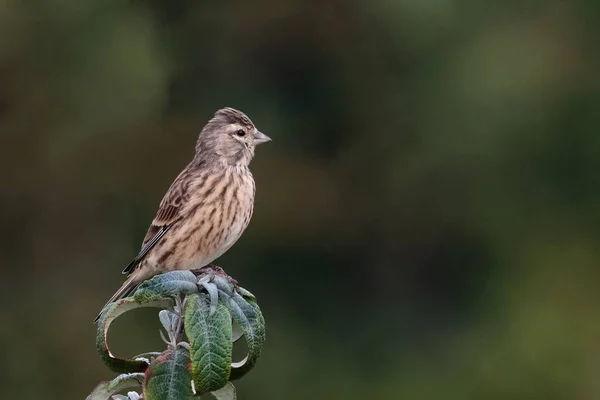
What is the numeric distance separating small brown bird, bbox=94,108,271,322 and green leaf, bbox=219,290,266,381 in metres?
1.66

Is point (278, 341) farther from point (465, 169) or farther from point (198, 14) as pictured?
point (198, 14)

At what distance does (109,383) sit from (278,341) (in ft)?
26.4

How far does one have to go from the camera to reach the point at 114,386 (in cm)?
228

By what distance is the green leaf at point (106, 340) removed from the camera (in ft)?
7.61

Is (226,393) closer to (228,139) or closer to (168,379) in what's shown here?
(168,379)

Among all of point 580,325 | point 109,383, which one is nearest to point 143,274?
point 109,383

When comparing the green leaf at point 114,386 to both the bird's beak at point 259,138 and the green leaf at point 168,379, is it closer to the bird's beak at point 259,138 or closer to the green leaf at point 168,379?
the green leaf at point 168,379

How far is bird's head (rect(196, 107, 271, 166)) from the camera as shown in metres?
4.51

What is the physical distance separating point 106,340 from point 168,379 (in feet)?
0.52

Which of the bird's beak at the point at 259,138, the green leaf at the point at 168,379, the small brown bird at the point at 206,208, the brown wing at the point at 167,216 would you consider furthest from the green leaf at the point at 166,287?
the bird's beak at the point at 259,138

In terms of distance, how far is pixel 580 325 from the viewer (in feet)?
35.1

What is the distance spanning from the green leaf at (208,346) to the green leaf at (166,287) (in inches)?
2.5

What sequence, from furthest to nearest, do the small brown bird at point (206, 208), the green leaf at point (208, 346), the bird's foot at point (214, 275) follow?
the small brown bird at point (206, 208)
the bird's foot at point (214, 275)
the green leaf at point (208, 346)

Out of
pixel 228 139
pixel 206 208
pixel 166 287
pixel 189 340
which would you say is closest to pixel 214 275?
pixel 166 287
